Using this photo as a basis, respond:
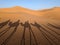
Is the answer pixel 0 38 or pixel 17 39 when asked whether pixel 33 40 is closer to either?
pixel 17 39

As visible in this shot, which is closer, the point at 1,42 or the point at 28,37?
the point at 1,42

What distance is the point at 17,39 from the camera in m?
13.4

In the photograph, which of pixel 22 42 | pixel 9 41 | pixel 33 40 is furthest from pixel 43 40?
pixel 9 41

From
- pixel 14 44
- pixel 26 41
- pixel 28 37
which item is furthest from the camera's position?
pixel 28 37

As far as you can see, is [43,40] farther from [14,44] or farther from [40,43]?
[14,44]

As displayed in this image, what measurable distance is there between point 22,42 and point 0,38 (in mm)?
2076

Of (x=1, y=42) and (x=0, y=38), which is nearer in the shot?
(x=1, y=42)

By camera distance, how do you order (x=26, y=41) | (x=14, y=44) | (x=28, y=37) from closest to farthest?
(x=14, y=44) → (x=26, y=41) → (x=28, y=37)

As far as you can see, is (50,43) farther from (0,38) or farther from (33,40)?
(0,38)

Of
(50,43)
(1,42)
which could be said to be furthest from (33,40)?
(1,42)

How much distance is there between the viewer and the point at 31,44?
39.8 feet

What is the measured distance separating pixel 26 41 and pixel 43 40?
1.49 m

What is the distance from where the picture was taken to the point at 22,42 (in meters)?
12.5

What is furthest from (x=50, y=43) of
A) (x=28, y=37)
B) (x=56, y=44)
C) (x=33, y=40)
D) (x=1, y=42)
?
(x=1, y=42)
